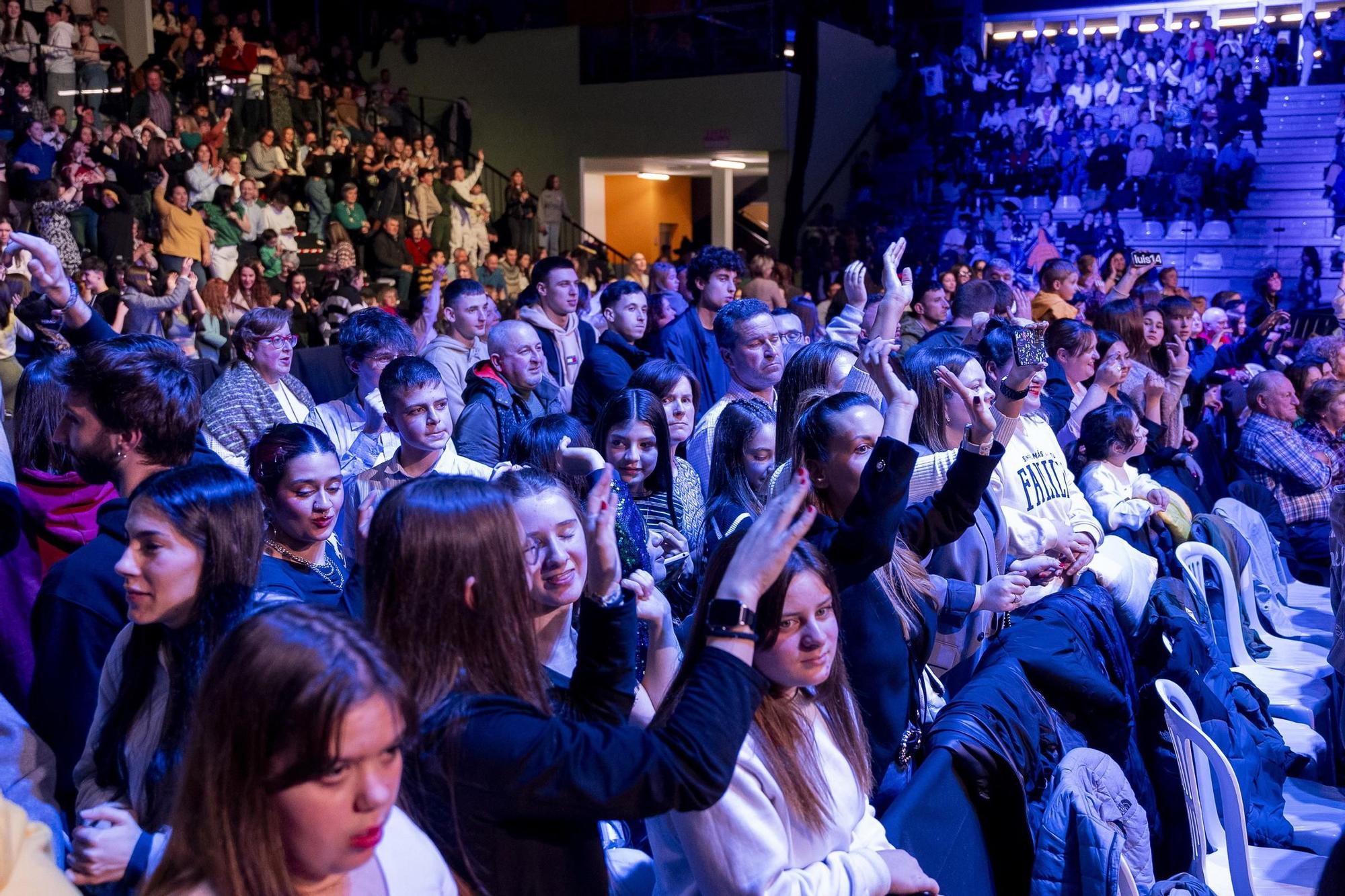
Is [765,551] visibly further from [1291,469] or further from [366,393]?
[1291,469]

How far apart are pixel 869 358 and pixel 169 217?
9002mm

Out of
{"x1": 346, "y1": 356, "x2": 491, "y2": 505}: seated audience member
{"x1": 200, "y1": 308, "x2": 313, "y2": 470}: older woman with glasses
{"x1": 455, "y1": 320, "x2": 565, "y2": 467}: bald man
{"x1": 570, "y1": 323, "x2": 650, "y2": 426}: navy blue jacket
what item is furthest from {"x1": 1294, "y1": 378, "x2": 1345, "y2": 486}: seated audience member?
{"x1": 200, "y1": 308, "x2": 313, "y2": 470}: older woman with glasses

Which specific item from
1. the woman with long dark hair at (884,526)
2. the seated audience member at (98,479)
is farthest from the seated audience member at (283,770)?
the woman with long dark hair at (884,526)

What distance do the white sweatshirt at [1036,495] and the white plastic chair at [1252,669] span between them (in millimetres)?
1053

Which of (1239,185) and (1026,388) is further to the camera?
(1239,185)

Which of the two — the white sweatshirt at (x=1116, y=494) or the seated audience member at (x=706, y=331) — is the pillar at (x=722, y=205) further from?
the white sweatshirt at (x=1116, y=494)

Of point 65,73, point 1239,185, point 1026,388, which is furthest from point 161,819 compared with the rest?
point 1239,185

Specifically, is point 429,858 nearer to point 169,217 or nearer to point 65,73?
point 169,217

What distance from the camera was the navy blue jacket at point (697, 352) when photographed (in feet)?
18.4

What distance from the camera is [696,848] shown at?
187 centimetres

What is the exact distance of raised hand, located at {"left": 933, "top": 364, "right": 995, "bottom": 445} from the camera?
9.50 feet

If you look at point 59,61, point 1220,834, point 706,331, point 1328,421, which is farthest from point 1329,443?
point 59,61

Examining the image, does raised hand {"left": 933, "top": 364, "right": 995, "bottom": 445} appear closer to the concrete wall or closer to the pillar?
the concrete wall

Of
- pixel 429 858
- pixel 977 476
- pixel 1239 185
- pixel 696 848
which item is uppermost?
pixel 1239 185
